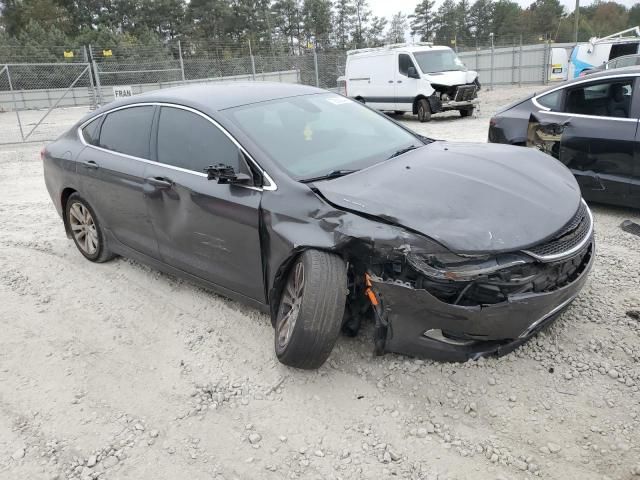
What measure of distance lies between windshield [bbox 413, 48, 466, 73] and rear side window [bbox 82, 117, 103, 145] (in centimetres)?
1213

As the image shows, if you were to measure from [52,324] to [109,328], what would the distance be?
47 cm

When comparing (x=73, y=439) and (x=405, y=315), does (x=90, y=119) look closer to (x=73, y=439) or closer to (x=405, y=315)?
(x=73, y=439)

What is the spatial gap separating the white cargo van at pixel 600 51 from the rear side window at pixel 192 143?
1924cm

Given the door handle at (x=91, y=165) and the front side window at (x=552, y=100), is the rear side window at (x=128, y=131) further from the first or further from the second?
the front side window at (x=552, y=100)

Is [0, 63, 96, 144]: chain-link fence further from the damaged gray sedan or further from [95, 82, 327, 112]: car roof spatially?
the damaged gray sedan

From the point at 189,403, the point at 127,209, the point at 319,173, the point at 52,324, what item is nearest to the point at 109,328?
the point at 52,324

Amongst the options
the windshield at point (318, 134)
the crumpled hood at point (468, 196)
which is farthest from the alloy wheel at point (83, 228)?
the crumpled hood at point (468, 196)

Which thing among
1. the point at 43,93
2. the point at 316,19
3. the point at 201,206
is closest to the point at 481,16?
the point at 316,19

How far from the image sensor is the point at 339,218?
2930mm

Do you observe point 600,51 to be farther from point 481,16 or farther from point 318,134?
point 481,16

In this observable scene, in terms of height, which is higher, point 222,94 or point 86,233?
point 222,94

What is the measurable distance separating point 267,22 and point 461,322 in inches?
2244

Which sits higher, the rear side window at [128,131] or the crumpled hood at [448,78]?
the rear side window at [128,131]

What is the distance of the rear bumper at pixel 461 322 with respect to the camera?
8.84 ft
